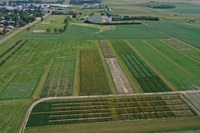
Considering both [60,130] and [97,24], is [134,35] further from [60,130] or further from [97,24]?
[60,130]

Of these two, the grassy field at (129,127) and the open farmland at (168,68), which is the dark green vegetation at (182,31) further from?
the grassy field at (129,127)

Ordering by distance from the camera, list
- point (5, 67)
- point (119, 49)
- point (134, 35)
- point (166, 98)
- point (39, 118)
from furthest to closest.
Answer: point (134, 35)
point (119, 49)
point (5, 67)
point (166, 98)
point (39, 118)

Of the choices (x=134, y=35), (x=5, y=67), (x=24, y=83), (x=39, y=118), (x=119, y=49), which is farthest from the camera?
(x=134, y=35)

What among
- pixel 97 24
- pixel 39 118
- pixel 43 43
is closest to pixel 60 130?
pixel 39 118

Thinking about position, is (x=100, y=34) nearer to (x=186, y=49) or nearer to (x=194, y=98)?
(x=186, y=49)

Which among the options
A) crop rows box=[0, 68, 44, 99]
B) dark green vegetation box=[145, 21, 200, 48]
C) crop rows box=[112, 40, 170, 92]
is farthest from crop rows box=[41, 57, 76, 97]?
dark green vegetation box=[145, 21, 200, 48]

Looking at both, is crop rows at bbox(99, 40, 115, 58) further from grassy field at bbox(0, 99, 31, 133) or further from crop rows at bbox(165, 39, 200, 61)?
grassy field at bbox(0, 99, 31, 133)
